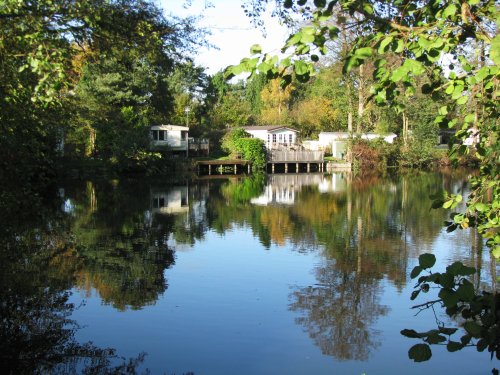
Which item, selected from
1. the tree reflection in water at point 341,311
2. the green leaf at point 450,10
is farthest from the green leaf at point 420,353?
the tree reflection in water at point 341,311

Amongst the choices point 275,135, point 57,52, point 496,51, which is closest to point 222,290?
point 57,52

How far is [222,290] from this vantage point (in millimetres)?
11141

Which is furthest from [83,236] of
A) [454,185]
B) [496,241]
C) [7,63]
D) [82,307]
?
[454,185]

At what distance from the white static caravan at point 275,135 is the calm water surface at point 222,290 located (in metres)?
32.1

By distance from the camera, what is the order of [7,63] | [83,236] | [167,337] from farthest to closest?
1. [83,236]
2. [167,337]
3. [7,63]

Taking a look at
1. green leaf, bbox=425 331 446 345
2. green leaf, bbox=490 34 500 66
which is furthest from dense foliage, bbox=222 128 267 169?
green leaf, bbox=490 34 500 66

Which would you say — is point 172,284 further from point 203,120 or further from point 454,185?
point 203,120

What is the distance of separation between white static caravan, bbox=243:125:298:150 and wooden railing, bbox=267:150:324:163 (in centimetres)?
253

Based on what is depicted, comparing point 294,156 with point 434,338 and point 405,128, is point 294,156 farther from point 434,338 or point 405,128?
point 434,338

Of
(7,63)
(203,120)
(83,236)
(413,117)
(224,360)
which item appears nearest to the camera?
(7,63)

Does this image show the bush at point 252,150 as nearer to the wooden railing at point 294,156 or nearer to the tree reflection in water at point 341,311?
the wooden railing at point 294,156

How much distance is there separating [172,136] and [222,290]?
38.0m

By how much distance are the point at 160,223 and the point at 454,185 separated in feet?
68.1

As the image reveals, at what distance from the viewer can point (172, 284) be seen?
11562mm
